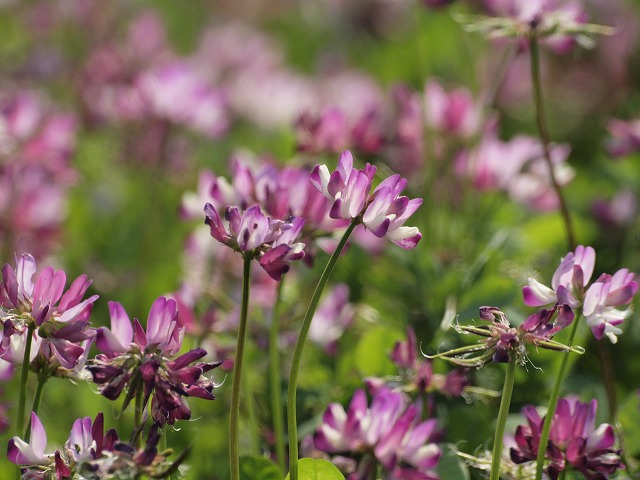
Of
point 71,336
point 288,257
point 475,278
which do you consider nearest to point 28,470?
point 71,336

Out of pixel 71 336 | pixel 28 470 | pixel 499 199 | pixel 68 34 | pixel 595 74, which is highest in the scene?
pixel 595 74

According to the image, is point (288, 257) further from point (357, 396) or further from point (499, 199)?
point (499, 199)

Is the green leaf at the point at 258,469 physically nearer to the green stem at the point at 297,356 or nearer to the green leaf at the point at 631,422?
the green stem at the point at 297,356

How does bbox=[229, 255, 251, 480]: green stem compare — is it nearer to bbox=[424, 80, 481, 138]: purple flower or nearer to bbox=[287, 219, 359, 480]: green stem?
bbox=[287, 219, 359, 480]: green stem

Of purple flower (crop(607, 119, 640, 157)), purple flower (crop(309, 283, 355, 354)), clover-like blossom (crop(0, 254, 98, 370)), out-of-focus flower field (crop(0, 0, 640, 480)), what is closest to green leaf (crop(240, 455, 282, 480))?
out-of-focus flower field (crop(0, 0, 640, 480))

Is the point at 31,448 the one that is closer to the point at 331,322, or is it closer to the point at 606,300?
the point at 606,300

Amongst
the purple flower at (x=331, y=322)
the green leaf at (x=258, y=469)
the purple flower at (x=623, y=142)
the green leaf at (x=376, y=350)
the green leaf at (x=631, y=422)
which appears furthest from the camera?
the purple flower at (x=623, y=142)

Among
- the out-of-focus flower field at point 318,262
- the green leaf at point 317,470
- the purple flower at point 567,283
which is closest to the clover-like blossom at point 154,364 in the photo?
the out-of-focus flower field at point 318,262
